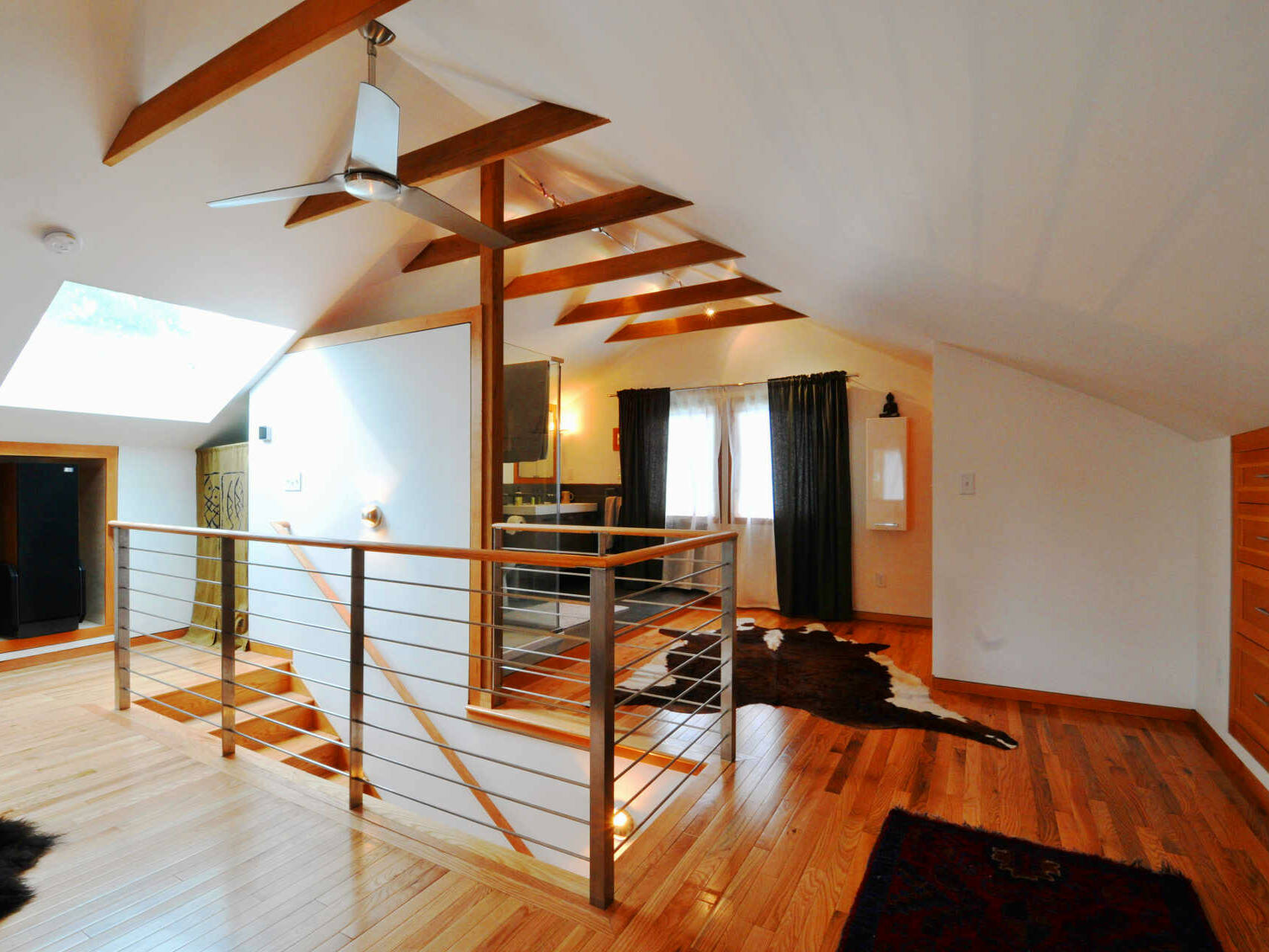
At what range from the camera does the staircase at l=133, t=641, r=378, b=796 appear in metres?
3.71

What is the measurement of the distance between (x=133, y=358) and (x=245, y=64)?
2840mm

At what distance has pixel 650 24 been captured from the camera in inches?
59.9

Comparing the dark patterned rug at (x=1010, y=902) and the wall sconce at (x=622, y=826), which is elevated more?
the dark patterned rug at (x=1010, y=902)

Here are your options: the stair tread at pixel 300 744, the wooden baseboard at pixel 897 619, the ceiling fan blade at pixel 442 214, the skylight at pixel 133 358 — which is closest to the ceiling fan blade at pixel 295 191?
the ceiling fan blade at pixel 442 214

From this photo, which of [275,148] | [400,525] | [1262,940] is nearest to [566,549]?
[400,525]

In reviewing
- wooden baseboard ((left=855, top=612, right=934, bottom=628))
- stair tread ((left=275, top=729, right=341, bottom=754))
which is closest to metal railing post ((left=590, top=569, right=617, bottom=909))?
stair tread ((left=275, top=729, right=341, bottom=754))

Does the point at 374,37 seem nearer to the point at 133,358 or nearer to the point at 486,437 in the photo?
the point at 486,437

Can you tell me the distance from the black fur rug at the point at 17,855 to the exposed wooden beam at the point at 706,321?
195 inches

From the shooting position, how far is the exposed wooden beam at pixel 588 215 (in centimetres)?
316

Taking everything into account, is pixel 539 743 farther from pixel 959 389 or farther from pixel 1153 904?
pixel 959 389

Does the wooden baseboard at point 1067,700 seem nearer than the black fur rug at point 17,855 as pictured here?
No

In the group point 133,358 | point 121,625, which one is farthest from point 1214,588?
point 133,358

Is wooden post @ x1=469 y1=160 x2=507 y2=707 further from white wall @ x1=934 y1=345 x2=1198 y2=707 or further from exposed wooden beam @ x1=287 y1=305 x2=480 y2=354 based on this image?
white wall @ x1=934 y1=345 x2=1198 y2=707

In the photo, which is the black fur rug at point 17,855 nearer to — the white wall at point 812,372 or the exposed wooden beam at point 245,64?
the exposed wooden beam at point 245,64
